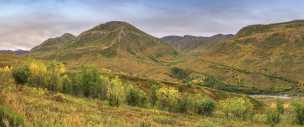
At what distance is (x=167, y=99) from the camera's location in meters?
105

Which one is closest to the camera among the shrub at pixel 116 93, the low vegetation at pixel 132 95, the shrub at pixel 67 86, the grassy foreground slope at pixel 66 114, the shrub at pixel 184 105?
the grassy foreground slope at pixel 66 114

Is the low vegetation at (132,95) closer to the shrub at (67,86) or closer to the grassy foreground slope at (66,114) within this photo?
the shrub at (67,86)

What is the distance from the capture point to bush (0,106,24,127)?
12.5 m

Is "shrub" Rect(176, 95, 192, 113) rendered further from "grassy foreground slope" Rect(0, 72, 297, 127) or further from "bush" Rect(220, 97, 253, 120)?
"grassy foreground slope" Rect(0, 72, 297, 127)

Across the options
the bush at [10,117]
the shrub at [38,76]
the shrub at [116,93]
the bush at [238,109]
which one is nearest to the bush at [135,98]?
the shrub at [116,93]

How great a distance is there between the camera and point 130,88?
4230 inches

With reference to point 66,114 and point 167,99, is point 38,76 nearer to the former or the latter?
point 167,99

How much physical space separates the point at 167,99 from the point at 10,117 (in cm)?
9297

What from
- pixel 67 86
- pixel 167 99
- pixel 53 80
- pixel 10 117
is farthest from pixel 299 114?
pixel 10 117

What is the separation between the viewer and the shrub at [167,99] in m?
104

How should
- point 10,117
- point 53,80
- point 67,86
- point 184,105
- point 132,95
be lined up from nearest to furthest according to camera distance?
point 10,117, point 184,105, point 132,95, point 67,86, point 53,80

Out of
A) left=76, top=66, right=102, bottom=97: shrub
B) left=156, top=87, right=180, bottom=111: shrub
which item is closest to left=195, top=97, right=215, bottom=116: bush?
left=156, top=87, right=180, bottom=111: shrub

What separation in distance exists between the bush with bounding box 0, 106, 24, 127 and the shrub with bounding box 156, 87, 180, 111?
297 ft

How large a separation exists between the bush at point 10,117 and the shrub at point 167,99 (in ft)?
297
